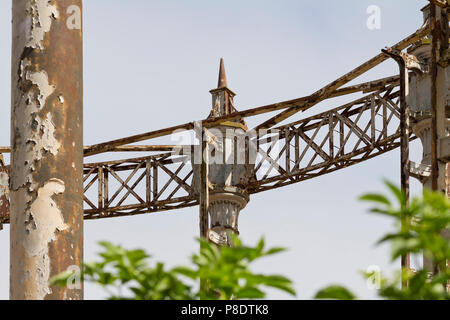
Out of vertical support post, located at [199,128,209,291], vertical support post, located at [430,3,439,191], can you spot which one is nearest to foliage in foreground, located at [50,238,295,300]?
vertical support post, located at [430,3,439,191]

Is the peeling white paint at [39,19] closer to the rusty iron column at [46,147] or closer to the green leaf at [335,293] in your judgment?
the rusty iron column at [46,147]

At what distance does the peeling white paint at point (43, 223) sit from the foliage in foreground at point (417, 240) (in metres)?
2.71

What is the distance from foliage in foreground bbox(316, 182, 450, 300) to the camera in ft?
7.86

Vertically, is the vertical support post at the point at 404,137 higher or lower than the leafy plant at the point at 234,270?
higher

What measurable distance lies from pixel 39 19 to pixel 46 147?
750mm

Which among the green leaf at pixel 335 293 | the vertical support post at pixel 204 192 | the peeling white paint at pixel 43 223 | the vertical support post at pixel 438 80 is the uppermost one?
the vertical support post at pixel 438 80

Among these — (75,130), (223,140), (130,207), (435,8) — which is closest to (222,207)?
(223,140)

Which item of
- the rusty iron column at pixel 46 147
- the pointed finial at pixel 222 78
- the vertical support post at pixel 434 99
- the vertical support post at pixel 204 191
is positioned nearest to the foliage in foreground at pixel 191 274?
the rusty iron column at pixel 46 147

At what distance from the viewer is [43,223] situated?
16.5 feet

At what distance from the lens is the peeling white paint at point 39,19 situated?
5.30m

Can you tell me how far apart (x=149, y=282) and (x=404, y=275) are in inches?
28.8

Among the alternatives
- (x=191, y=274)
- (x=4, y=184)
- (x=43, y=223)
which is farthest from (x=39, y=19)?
(x=4, y=184)

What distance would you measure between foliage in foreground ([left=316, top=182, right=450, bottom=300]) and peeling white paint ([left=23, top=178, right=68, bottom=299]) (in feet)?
8.88

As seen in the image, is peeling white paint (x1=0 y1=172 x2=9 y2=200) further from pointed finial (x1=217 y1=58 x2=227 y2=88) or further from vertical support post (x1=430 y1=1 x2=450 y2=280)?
vertical support post (x1=430 y1=1 x2=450 y2=280)
